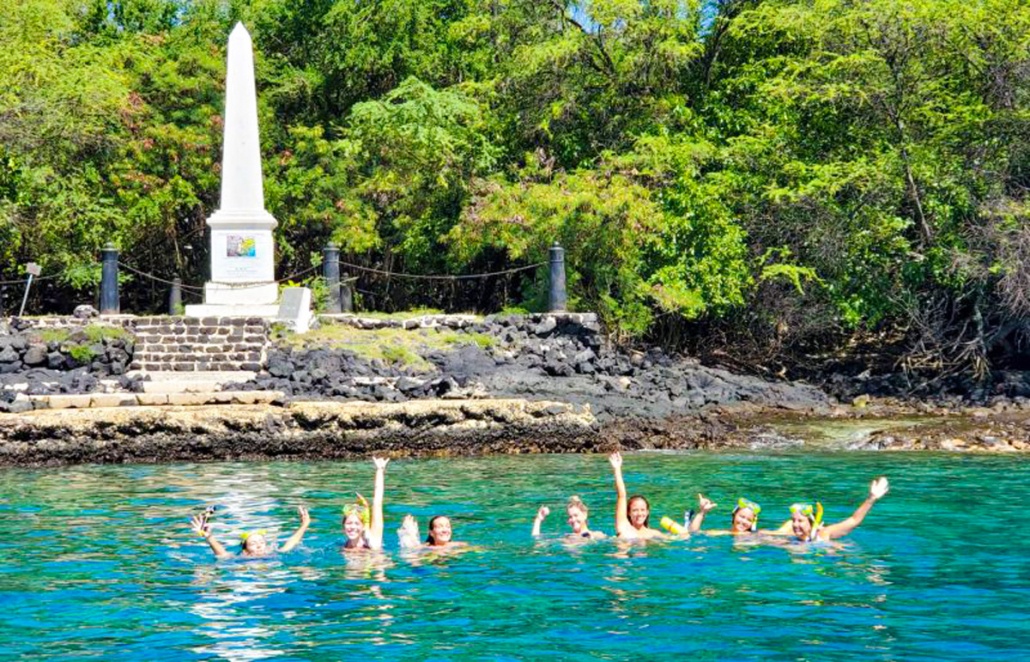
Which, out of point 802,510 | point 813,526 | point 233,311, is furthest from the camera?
point 233,311

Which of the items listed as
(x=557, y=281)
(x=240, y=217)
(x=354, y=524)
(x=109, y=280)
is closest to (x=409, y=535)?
(x=354, y=524)

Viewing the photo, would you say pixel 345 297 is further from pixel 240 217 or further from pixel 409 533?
pixel 409 533

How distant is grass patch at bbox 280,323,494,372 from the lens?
2531 centimetres

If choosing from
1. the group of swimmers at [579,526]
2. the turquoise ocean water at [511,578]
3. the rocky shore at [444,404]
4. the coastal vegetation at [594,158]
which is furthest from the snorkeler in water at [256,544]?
the coastal vegetation at [594,158]

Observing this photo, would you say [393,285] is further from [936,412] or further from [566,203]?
[936,412]

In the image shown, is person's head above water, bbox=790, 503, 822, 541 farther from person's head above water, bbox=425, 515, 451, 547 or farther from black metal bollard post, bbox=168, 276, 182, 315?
black metal bollard post, bbox=168, 276, 182, 315

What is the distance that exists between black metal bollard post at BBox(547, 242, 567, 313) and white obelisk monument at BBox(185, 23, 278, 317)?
5.43 m

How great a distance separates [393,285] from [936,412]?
50.5 feet

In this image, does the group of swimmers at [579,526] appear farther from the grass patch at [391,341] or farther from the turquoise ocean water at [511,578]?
the grass patch at [391,341]

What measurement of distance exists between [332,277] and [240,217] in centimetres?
246

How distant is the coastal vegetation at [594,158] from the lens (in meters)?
27.9

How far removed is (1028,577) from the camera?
38.4 feet

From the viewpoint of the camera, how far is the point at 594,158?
31859 millimetres

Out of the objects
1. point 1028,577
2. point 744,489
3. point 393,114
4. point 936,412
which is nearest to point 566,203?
point 393,114
